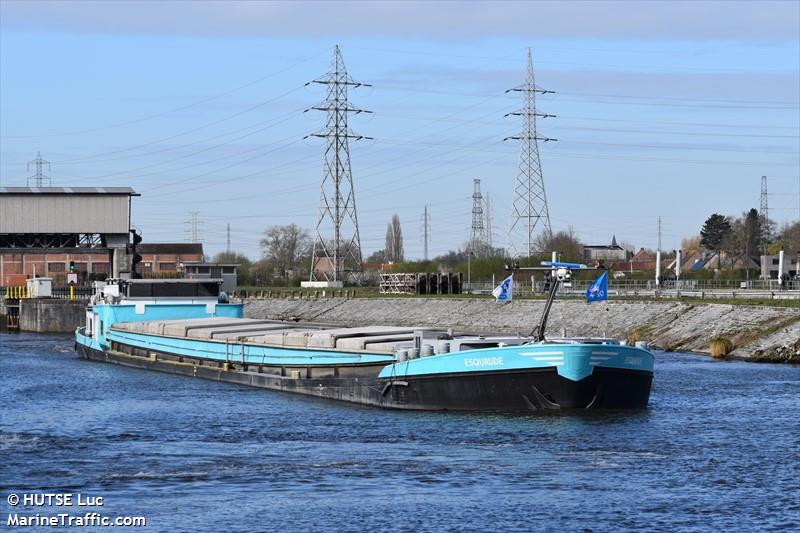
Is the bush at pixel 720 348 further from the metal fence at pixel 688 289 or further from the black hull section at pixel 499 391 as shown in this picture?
the black hull section at pixel 499 391

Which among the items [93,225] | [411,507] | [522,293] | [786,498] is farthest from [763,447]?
[93,225]

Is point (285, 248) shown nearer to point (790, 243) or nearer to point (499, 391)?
point (790, 243)

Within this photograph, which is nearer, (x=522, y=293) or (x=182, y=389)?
(x=182, y=389)

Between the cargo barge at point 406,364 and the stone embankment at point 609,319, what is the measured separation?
64.4 ft

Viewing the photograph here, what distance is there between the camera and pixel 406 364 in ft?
113

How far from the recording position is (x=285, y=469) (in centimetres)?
2567

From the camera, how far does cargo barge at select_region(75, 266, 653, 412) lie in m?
31.4

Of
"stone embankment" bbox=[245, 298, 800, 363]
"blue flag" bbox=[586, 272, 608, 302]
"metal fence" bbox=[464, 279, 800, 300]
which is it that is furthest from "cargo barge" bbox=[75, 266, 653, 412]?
"metal fence" bbox=[464, 279, 800, 300]

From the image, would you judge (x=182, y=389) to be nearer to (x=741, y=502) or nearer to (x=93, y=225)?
(x=741, y=502)

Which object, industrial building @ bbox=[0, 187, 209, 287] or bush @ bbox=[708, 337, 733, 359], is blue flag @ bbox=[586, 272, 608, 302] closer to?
bush @ bbox=[708, 337, 733, 359]

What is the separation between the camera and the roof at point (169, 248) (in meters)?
172

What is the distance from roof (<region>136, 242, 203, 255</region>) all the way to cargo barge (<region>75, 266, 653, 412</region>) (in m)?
118

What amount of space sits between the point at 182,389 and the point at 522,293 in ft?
176

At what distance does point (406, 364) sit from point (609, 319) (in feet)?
124
